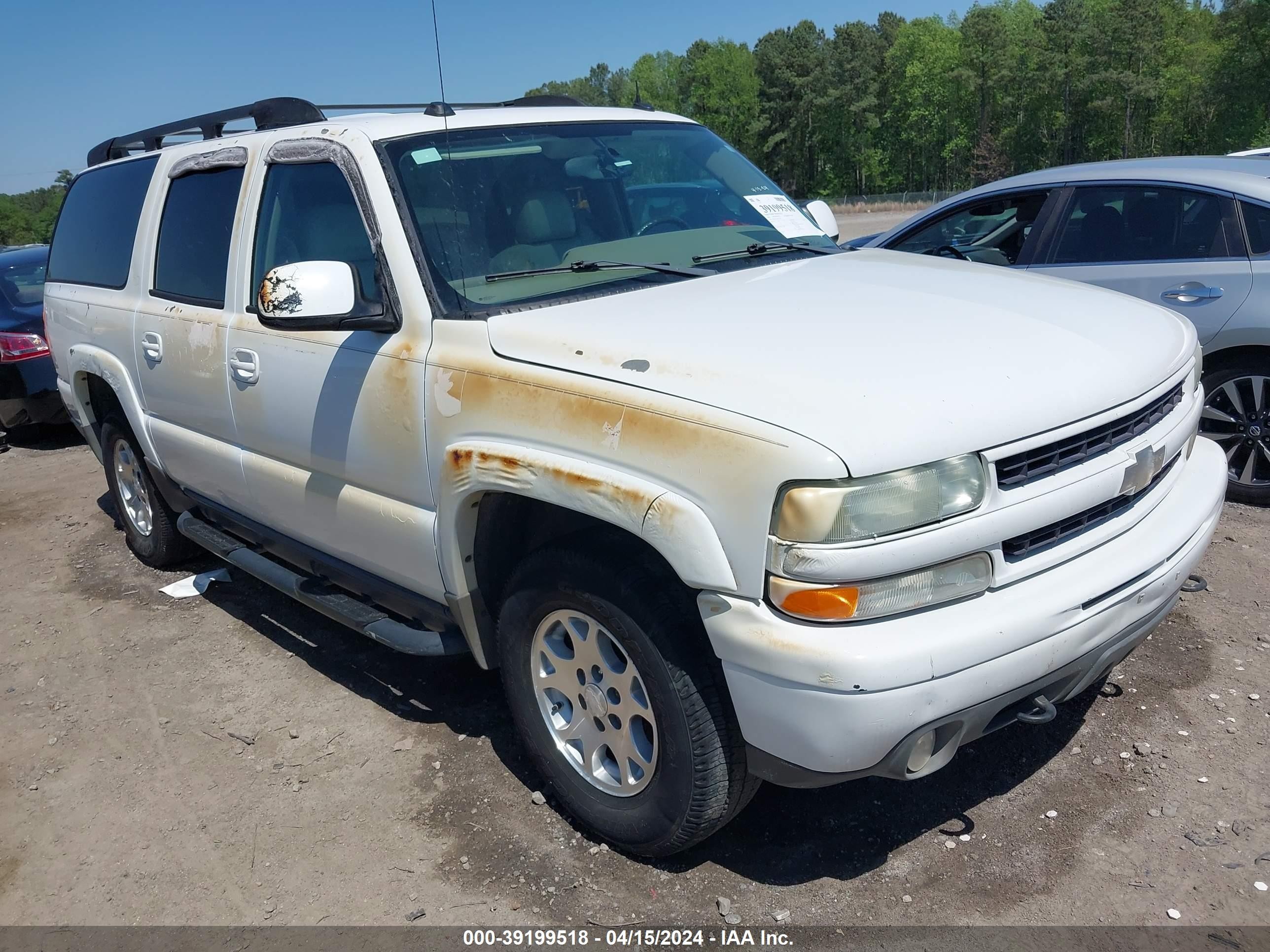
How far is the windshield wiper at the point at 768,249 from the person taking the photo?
3.36 meters

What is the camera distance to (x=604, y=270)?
3.15 meters

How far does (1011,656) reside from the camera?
7.38 ft

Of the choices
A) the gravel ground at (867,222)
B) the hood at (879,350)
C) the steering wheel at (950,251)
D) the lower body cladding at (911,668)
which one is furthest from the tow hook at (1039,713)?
the gravel ground at (867,222)

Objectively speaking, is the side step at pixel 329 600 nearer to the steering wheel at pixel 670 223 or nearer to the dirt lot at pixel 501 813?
the dirt lot at pixel 501 813

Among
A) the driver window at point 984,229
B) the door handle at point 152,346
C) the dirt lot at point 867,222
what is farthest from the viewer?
the dirt lot at point 867,222

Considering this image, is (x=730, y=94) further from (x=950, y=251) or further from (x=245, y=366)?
(x=245, y=366)

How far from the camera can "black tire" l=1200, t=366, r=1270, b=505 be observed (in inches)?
201

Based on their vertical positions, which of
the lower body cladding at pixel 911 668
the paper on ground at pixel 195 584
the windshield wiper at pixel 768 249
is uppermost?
the windshield wiper at pixel 768 249

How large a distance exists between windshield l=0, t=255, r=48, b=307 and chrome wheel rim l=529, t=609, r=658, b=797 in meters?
8.08

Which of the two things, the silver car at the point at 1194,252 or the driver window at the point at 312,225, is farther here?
the silver car at the point at 1194,252

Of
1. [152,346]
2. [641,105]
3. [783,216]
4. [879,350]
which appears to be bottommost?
[152,346]

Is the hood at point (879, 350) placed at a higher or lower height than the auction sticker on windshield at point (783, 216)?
lower

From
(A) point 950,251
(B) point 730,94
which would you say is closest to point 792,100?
(B) point 730,94

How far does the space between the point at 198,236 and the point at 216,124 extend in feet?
2.00
